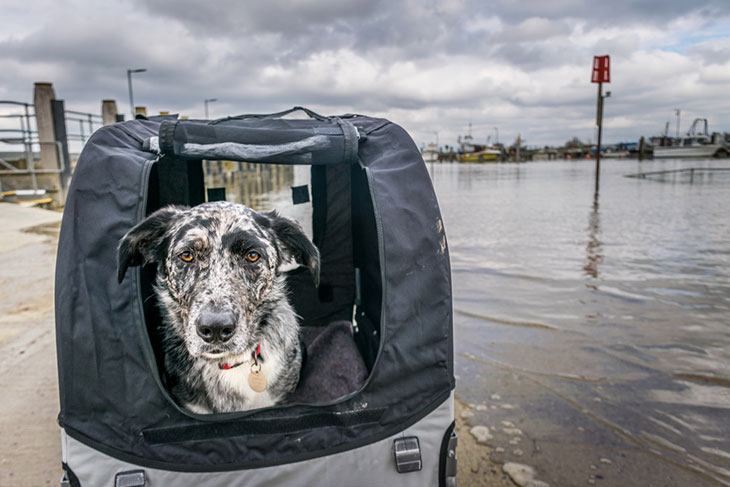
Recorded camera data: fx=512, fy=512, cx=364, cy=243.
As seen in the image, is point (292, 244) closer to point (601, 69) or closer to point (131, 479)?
point (131, 479)

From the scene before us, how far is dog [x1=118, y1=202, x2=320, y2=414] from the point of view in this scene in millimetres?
2426

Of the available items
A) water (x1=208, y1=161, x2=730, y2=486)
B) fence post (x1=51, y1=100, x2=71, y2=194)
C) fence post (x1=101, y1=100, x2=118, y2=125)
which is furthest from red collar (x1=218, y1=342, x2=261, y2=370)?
fence post (x1=101, y1=100, x2=118, y2=125)

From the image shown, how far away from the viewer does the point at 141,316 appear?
7.27 ft

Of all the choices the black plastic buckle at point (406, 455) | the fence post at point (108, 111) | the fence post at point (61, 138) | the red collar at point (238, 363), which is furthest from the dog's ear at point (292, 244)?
the fence post at point (108, 111)

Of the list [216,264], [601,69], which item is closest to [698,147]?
[601,69]

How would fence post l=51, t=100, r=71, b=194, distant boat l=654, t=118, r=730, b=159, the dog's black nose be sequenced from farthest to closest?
distant boat l=654, t=118, r=730, b=159 < fence post l=51, t=100, r=71, b=194 < the dog's black nose

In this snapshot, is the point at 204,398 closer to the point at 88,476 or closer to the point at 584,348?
the point at 88,476

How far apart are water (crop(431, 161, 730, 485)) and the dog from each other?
5.74 feet

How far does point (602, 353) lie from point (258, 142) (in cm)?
410

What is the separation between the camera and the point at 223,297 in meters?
2.44

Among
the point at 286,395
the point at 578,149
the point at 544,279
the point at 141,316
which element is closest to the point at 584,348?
the point at 544,279

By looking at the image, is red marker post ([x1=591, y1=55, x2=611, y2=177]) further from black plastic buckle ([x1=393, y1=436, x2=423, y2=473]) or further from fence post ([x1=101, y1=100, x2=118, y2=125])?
black plastic buckle ([x1=393, y1=436, x2=423, y2=473])

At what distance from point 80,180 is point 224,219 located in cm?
72

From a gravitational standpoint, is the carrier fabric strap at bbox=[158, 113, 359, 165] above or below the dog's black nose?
above
